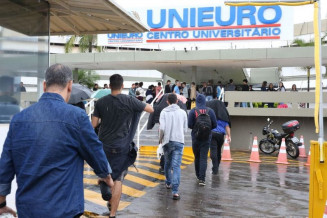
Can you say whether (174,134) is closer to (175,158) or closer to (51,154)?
(175,158)

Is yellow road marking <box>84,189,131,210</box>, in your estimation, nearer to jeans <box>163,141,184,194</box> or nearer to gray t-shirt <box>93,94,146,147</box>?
jeans <box>163,141,184,194</box>

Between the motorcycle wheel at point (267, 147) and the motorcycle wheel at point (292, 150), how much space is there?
94 centimetres

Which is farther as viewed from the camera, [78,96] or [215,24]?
[215,24]

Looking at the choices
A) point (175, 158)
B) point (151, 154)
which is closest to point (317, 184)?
point (175, 158)

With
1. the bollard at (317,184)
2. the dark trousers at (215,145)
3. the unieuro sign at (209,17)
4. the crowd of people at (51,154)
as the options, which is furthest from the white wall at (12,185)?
the unieuro sign at (209,17)

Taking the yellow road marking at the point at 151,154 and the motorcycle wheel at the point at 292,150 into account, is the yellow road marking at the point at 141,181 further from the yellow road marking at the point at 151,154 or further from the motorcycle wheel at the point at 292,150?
the motorcycle wheel at the point at 292,150

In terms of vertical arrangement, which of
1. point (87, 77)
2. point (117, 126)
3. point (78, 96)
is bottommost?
point (117, 126)

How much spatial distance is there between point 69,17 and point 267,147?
11578mm

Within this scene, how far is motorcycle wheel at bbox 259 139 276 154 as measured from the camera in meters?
17.0

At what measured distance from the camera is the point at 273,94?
1814 centimetres

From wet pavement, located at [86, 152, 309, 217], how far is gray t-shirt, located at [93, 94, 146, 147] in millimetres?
1436

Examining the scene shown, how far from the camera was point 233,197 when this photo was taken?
8336mm

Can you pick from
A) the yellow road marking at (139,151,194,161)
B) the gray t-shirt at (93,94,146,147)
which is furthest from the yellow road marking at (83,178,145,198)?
the yellow road marking at (139,151,194,161)

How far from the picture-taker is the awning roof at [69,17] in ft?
18.7
